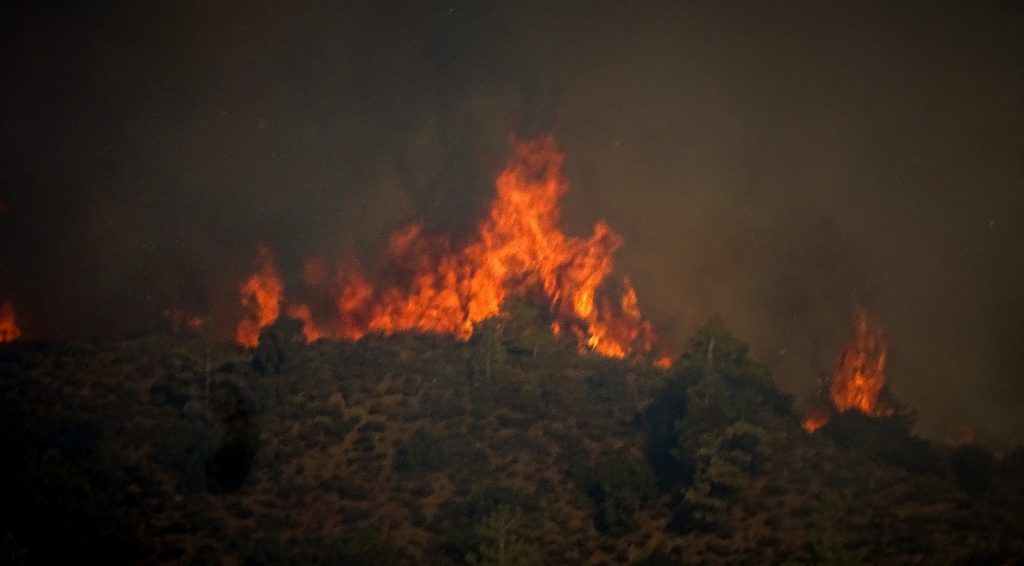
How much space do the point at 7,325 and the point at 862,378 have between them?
214ft

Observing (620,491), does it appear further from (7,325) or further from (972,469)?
(7,325)

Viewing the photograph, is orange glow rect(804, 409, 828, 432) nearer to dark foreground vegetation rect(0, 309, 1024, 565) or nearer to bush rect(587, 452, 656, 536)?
dark foreground vegetation rect(0, 309, 1024, 565)

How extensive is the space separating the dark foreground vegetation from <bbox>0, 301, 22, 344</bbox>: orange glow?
283 inches

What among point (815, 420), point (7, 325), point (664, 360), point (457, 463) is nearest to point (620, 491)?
point (457, 463)

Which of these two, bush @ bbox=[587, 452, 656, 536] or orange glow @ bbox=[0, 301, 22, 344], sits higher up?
orange glow @ bbox=[0, 301, 22, 344]

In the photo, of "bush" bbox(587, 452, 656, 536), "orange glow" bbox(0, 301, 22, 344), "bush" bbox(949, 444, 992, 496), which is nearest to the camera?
"bush" bbox(587, 452, 656, 536)

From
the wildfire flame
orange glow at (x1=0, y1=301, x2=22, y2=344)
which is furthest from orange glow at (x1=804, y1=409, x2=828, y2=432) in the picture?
orange glow at (x1=0, y1=301, x2=22, y2=344)

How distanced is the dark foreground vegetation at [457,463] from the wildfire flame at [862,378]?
3.86m

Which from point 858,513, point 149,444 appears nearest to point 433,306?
point 149,444

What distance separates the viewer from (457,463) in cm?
4566

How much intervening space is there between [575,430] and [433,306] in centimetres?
1863

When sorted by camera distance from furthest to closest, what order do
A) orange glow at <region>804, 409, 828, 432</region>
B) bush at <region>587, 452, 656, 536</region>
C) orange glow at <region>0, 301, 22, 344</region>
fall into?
1. orange glow at <region>0, 301, 22, 344</region>
2. orange glow at <region>804, 409, 828, 432</region>
3. bush at <region>587, 452, 656, 536</region>

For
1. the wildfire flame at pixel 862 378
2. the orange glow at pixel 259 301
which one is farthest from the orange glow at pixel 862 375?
the orange glow at pixel 259 301

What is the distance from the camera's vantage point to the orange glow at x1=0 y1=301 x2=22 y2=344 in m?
61.9
